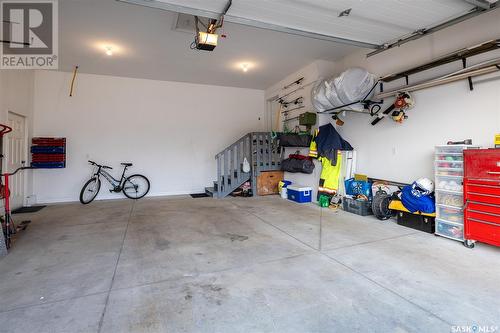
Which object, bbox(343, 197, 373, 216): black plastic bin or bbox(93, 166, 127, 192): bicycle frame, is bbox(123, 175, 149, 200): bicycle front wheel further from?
bbox(343, 197, 373, 216): black plastic bin

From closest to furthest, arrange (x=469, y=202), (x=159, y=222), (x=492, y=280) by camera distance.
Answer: (x=492, y=280)
(x=469, y=202)
(x=159, y=222)

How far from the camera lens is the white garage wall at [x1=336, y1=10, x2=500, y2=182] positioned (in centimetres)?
344

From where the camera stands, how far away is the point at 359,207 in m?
4.90

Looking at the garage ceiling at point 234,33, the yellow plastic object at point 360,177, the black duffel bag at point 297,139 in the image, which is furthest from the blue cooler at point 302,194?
the garage ceiling at point 234,33

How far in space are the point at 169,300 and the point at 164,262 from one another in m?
0.80

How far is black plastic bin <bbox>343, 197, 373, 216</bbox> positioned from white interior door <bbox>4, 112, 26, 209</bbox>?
6961 millimetres

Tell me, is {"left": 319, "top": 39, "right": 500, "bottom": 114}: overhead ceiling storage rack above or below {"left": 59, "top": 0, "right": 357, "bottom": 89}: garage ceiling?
below

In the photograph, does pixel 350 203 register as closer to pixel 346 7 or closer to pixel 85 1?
pixel 346 7

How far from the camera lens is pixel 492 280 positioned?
2.36 metres

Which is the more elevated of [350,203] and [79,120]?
[79,120]

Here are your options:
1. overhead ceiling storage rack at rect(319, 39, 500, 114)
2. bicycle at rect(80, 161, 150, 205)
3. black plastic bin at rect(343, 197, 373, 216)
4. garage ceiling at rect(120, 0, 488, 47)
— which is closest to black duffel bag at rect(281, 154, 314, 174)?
black plastic bin at rect(343, 197, 373, 216)

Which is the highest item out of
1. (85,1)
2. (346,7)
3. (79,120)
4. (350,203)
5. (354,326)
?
(85,1)

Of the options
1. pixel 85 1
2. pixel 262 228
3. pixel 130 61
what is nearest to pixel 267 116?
pixel 130 61

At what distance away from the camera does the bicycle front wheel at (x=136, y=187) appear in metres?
7.08
